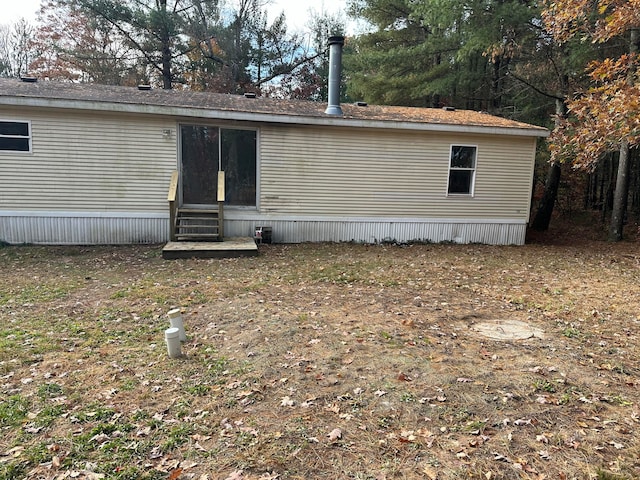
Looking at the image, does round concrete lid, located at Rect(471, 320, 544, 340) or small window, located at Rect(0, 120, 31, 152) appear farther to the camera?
small window, located at Rect(0, 120, 31, 152)

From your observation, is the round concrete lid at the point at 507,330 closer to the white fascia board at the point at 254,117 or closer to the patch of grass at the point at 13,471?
the patch of grass at the point at 13,471

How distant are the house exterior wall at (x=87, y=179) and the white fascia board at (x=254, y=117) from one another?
34cm

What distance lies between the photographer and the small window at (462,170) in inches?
410

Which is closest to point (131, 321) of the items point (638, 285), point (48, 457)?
point (48, 457)

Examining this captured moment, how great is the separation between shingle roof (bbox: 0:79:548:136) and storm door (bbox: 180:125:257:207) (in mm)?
644

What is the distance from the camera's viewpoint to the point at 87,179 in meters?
8.86

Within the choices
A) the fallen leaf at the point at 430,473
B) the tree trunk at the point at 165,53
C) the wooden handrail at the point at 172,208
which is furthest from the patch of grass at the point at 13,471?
the tree trunk at the point at 165,53

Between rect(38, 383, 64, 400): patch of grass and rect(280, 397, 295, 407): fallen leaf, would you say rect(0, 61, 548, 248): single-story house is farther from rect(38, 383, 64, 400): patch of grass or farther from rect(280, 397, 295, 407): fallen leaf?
rect(280, 397, 295, 407): fallen leaf

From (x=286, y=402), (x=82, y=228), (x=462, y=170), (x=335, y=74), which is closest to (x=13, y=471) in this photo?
(x=286, y=402)

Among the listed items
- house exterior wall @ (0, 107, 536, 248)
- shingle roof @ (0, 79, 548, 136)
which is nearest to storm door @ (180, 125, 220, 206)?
house exterior wall @ (0, 107, 536, 248)

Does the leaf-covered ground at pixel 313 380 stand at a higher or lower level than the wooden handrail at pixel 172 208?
lower

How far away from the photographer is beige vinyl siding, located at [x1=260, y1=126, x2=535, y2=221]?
9.68 metres

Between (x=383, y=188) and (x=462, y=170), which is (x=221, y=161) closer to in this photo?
(x=383, y=188)

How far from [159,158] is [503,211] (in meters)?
8.61
